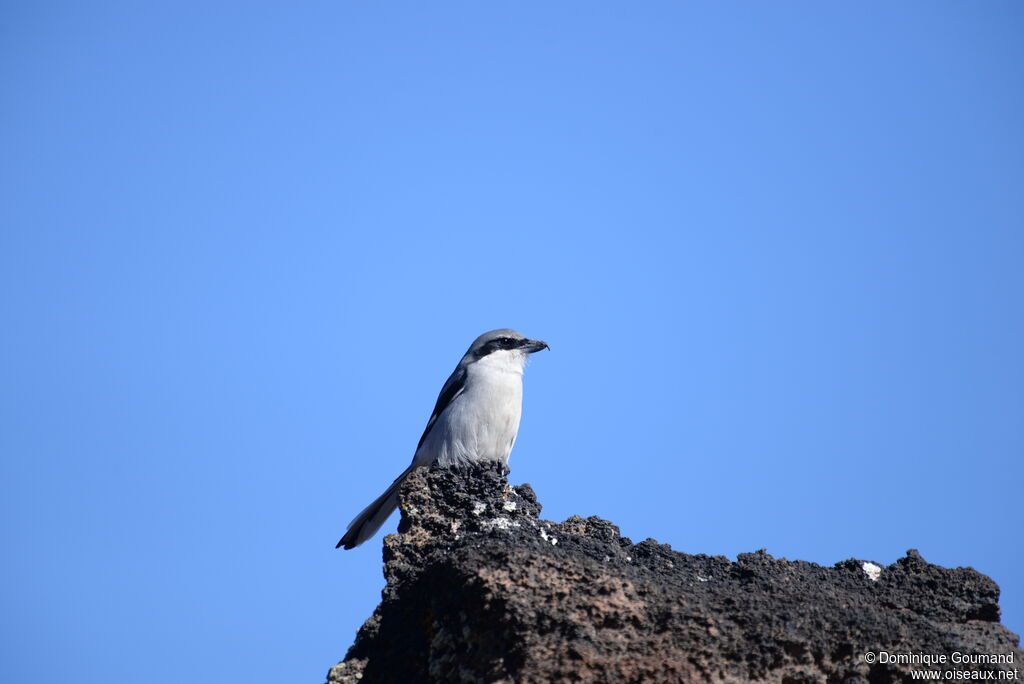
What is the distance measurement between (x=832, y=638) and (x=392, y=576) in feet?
7.82

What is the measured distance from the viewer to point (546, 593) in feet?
13.6

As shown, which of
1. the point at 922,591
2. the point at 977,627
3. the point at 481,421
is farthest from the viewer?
the point at 481,421

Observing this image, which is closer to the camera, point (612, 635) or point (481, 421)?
point (612, 635)

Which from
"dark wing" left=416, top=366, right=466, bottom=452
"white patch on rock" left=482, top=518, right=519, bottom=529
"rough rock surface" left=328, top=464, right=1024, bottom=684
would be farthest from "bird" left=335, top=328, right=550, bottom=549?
"rough rock surface" left=328, top=464, right=1024, bottom=684

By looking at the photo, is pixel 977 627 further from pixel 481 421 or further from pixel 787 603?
pixel 481 421

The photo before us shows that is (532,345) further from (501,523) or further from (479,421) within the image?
(501,523)

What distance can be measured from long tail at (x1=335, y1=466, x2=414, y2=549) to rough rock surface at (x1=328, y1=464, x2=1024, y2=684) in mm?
3283

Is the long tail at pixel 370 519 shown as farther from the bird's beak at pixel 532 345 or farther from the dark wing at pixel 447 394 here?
the bird's beak at pixel 532 345

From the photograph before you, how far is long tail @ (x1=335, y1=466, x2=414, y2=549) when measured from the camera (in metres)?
8.70

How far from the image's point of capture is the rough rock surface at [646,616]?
3934mm

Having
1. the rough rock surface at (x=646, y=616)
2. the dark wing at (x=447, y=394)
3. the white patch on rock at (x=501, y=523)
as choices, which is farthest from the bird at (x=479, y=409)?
Result: the rough rock surface at (x=646, y=616)

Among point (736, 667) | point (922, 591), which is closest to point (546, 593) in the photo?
point (736, 667)

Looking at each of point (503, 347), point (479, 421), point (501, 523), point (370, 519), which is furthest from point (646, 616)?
point (503, 347)

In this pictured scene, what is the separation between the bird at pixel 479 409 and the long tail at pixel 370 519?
0.01 m
